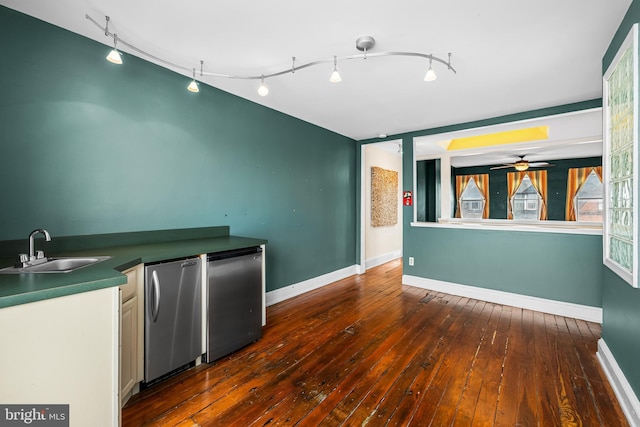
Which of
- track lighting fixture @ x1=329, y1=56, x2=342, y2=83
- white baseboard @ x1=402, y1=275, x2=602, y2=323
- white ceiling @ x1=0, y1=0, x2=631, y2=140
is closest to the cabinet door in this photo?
white ceiling @ x1=0, y1=0, x2=631, y2=140

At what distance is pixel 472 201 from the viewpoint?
889cm

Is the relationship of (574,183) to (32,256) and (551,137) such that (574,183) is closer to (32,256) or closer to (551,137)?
(551,137)

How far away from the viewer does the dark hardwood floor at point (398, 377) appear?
5.53ft

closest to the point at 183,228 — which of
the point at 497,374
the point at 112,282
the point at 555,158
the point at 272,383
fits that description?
the point at 112,282

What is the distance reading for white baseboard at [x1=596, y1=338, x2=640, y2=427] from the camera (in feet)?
5.31

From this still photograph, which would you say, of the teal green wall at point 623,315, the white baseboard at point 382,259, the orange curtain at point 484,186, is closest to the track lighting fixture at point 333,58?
the teal green wall at point 623,315

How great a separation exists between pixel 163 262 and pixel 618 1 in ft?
11.0

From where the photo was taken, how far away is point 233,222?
3086 millimetres

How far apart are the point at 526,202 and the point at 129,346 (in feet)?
32.1

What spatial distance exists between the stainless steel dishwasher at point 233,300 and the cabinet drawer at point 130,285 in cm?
50

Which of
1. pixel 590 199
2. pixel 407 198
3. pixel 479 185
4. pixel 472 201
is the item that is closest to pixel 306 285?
pixel 407 198

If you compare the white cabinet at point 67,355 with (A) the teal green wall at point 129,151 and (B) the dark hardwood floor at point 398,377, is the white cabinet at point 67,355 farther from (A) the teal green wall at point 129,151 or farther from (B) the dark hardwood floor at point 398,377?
(A) the teal green wall at point 129,151

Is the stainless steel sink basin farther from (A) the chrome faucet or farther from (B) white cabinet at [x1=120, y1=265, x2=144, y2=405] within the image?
(B) white cabinet at [x1=120, y1=265, x2=144, y2=405]
